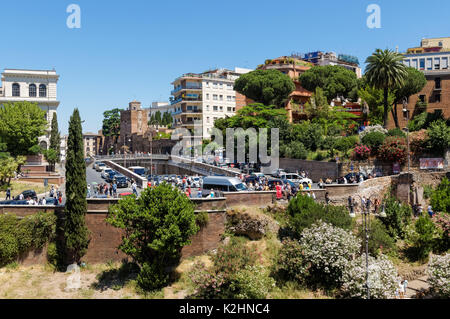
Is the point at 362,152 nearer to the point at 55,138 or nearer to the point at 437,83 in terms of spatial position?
the point at 437,83

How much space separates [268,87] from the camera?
204 ft

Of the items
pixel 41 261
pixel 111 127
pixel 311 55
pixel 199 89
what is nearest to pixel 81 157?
pixel 41 261

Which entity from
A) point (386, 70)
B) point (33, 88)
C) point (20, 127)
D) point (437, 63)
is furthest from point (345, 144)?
point (33, 88)

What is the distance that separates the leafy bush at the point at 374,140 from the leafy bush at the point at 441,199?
751 centimetres

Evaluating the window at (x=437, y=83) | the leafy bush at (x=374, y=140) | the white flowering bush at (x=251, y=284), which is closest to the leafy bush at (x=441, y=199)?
the leafy bush at (x=374, y=140)

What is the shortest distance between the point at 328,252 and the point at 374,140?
843 inches

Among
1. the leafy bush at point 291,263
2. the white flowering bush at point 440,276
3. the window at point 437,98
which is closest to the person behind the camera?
the white flowering bush at point 440,276

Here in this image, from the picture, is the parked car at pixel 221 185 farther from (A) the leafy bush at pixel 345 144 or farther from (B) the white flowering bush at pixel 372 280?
(A) the leafy bush at pixel 345 144

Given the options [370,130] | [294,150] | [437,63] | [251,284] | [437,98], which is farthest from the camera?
[437,63]

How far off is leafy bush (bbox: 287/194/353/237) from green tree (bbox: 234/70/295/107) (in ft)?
117

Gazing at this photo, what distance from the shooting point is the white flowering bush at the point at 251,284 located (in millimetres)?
21781

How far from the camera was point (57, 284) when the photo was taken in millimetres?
26594

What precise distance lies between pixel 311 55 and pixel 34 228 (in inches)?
3149

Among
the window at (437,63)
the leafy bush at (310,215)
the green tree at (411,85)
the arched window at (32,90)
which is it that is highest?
the window at (437,63)
